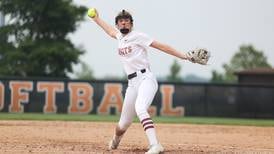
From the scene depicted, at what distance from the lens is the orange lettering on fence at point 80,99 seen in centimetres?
2912

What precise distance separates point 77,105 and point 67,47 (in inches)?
1016

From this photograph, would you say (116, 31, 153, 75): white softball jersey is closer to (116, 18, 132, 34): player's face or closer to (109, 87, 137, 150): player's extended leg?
(116, 18, 132, 34): player's face

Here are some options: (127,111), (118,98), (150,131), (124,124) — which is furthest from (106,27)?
(118,98)

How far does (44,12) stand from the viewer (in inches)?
2136

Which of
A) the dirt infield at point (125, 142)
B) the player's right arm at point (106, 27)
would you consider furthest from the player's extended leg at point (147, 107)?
the player's right arm at point (106, 27)

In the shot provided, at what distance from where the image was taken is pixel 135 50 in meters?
10.5

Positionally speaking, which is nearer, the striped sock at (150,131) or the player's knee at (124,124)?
the striped sock at (150,131)

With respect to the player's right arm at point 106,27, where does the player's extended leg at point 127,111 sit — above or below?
below

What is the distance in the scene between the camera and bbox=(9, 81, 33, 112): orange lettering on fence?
94.0 ft

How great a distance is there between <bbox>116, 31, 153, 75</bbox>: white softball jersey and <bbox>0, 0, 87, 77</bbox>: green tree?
4162cm

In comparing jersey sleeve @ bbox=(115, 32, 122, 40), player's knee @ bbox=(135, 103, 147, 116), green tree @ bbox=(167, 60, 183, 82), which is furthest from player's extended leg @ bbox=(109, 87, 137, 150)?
green tree @ bbox=(167, 60, 183, 82)

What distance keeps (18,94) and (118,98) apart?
4.08 m

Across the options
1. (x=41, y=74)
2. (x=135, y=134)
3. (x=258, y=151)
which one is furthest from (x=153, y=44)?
(x=41, y=74)

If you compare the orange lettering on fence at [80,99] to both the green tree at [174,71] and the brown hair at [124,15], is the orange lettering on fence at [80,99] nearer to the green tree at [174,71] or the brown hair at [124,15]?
the brown hair at [124,15]
